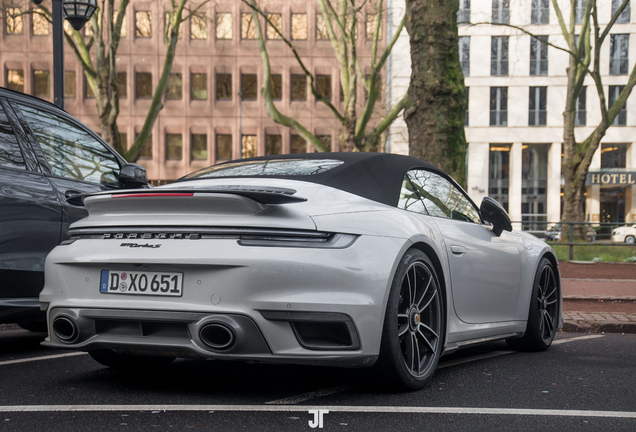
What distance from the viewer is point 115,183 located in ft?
20.1

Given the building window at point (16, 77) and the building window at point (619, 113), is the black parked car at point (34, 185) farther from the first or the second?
the building window at point (619, 113)

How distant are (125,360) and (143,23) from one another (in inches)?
1765

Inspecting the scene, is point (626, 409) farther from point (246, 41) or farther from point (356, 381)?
point (246, 41)

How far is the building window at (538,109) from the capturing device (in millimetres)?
48594

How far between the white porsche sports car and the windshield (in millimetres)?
24

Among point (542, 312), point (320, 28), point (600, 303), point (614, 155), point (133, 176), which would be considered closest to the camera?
point (133, 176)

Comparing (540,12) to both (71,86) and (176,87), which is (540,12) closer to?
(176,87)

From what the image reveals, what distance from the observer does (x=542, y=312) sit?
20.2 feet

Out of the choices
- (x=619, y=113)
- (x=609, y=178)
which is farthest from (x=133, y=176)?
(x=619, y=113)

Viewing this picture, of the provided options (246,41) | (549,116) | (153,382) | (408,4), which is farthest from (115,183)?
(549,116)

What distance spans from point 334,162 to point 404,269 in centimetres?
90

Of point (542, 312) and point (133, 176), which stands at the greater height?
point (133, 176)

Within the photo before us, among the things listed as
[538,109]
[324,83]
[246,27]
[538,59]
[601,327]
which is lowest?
[601,327]

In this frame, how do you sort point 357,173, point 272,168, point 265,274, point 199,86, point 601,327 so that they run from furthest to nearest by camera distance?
point 199,86 → point 601,327 → point 272,168 → point 357,173 → point 265,274
